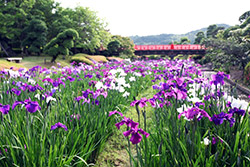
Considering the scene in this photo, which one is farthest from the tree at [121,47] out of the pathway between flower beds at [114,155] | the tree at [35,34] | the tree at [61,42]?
the pathway between flower beds at [114,155]

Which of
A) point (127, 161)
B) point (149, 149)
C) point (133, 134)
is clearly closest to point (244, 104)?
point (149, 149)

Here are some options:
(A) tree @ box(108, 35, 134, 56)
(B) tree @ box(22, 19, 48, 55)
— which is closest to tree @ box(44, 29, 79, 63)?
(B) tree @ box(22, 19, 48, 55)

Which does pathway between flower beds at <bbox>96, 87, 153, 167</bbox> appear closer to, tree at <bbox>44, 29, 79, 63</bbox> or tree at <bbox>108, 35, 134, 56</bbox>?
tree at <bbox>44, 29, 79, 63</bbox>

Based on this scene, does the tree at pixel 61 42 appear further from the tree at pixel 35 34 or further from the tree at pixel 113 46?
the tree at pixel 113 46

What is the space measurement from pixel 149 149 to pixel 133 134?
0.97 meters

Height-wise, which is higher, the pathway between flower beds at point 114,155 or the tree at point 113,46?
the tree at point 113,46

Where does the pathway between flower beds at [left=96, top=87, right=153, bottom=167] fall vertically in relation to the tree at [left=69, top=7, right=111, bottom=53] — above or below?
below

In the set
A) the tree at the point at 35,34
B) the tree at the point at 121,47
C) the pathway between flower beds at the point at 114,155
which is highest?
the tree at the point at 35,34

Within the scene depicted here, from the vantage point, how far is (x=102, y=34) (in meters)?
28.8

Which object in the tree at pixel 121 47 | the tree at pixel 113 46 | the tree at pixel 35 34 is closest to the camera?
the tree at pixel 35 34

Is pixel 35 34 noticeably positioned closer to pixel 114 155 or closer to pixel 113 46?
pixel 113 46

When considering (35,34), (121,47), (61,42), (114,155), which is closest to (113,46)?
(121,47)

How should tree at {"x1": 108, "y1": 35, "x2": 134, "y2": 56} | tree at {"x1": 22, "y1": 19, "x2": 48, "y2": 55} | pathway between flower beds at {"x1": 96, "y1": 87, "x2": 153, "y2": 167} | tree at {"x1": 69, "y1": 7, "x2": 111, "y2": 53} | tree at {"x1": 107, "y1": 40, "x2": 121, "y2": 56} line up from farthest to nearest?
1. tree at {"x1": 108, "y1": 35, "x2": 134, "y2": 56}
2. tree at {"x1": 107, "y1": 40, "x2": 121, "y2": 56}
3. tree at {"x1": 69, "y1": 7, "x2": 111, "y2": 53}
4. tree at {"x1": 22, "y1": 19, "x2": 48, "y2": 55}
5. pathway between flower beds at {"x1": 96, "y1": 87, "x2": 153, "y2": 167}

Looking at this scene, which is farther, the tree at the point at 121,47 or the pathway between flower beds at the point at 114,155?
the tree at the point at 121,47
